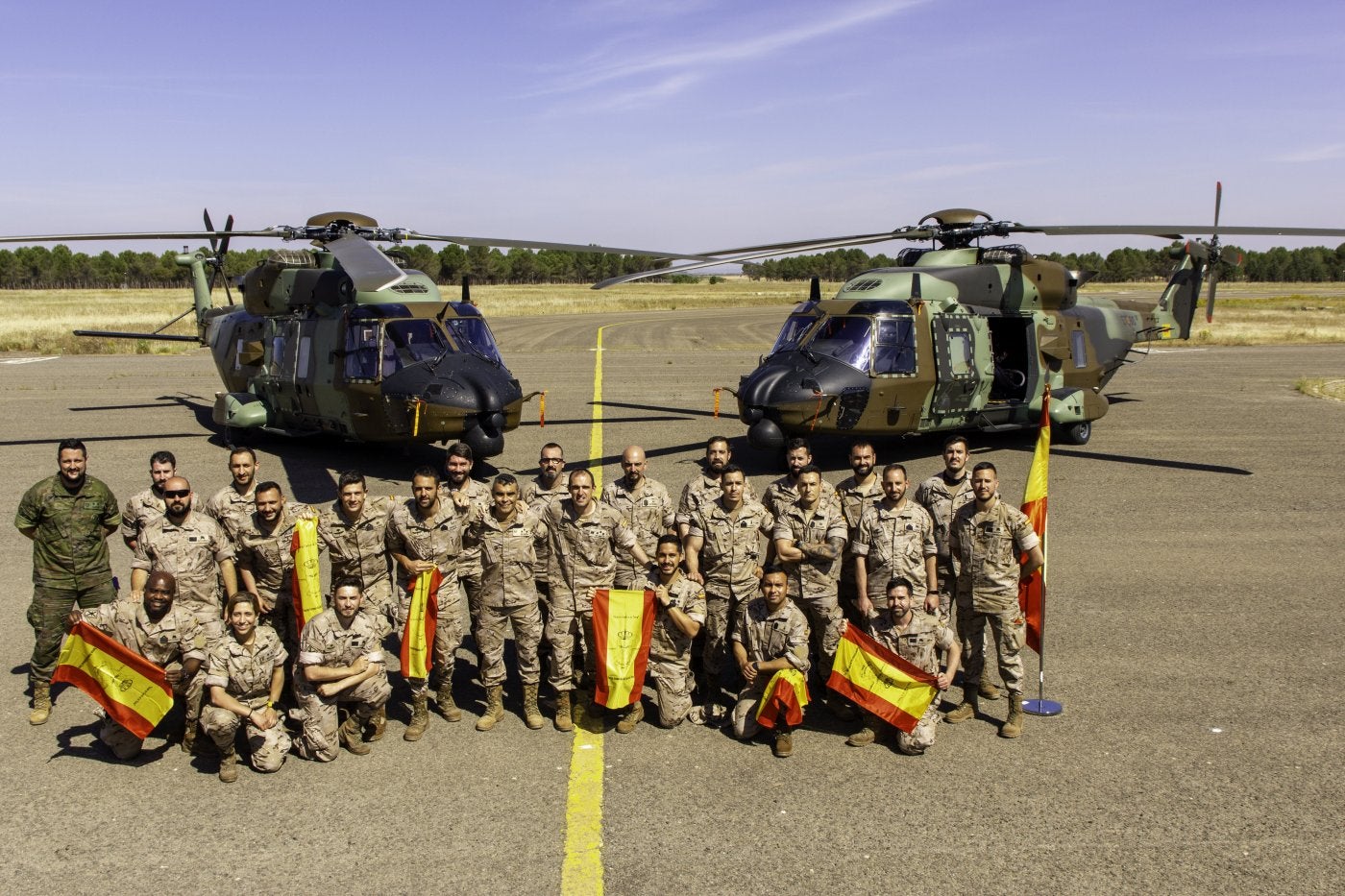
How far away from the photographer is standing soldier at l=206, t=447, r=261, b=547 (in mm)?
6477

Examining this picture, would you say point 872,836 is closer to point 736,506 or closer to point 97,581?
point 736,506

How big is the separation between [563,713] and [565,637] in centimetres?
45

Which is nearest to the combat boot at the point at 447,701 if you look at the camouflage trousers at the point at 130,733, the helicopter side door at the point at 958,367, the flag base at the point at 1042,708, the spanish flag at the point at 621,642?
the spanish flag at the point at 621,642

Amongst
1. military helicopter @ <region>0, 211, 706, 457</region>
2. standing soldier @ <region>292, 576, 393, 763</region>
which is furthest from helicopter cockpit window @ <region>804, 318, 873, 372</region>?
standing soldier @ <region>292, 576, 393, 763</region>

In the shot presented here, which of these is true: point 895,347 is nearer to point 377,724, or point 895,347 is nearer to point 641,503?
point 641,503

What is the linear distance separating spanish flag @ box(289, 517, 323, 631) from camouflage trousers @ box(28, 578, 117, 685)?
1306mm

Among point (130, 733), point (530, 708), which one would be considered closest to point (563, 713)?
point (530, 708)

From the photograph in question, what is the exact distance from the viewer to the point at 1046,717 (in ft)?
19.8

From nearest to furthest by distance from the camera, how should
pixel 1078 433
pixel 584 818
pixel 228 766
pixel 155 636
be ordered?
pixel 584 818 → pixel 228 766 → pixel 155 636 → pixel 1078 433

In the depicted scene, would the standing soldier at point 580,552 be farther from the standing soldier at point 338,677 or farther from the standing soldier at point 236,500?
the standing soldier at point 236,500

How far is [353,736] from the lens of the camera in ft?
18.4

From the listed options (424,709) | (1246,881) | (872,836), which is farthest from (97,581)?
(1246,881)

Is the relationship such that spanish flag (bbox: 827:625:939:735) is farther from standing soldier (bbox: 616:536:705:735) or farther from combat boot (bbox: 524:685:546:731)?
combat boot (bbox: 524:685:546:731)

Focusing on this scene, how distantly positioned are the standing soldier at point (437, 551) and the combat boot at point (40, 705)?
207 centimetres
